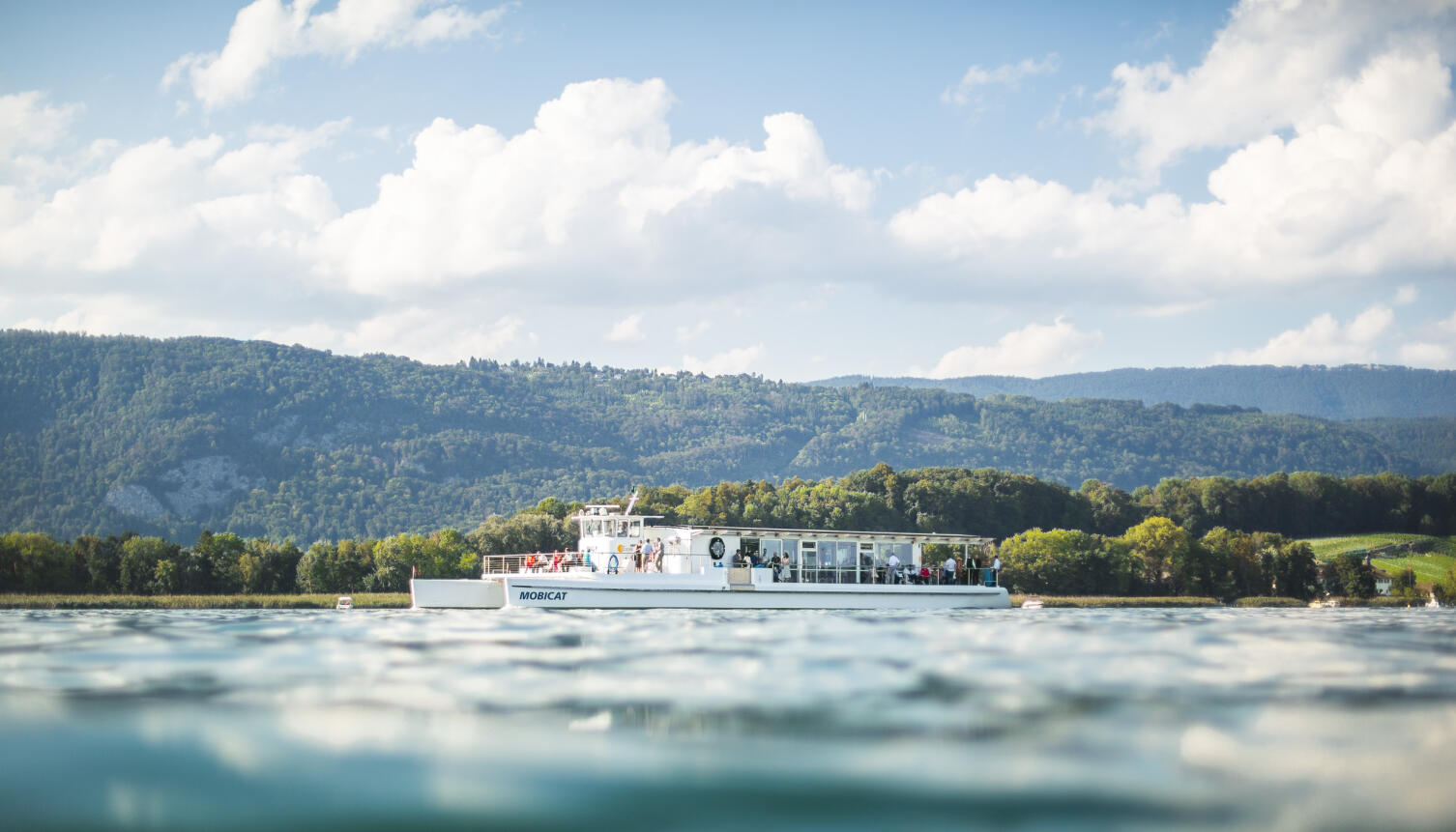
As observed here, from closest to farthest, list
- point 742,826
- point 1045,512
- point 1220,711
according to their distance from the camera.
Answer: point 742,826 < point 1220,711 < point 1045,512

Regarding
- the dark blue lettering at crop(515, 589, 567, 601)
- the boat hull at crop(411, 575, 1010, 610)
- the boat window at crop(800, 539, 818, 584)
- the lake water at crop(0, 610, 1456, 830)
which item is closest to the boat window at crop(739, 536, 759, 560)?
the boat hull at crop(411, 575, 1010, 610)

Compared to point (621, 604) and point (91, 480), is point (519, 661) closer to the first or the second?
point (621, 604)

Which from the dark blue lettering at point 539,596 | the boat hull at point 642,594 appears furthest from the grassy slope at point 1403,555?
the dark blue lettering at point 539,596

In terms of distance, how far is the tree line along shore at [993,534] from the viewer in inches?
2968

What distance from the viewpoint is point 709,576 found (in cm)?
4950

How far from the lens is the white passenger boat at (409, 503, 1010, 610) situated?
4697 cm

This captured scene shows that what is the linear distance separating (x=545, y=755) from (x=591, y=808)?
8.15ft

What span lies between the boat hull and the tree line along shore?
2355 centimetres

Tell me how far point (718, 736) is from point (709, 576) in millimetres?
33791

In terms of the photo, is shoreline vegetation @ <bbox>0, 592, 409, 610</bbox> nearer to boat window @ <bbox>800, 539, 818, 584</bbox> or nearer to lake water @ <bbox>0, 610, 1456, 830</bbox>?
boat window @ <bbox>800, 539, 818, 584</bbox>

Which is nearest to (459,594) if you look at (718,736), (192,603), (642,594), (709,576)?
(642,594)

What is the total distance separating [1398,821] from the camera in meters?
11.9

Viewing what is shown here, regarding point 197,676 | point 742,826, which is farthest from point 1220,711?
point 197,676

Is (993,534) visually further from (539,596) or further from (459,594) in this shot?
(539,596)
